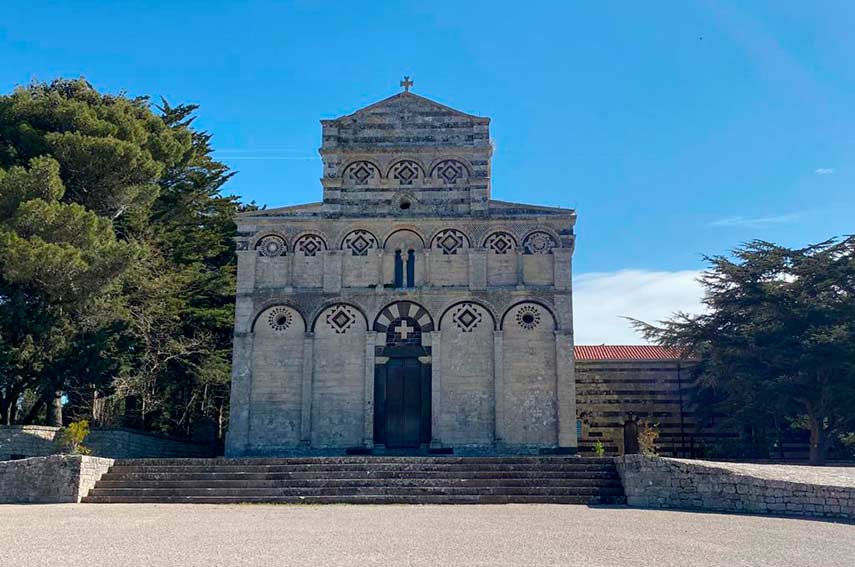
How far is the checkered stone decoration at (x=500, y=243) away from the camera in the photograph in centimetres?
2609

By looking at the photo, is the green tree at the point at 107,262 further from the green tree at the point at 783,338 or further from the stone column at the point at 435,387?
the green tree at the point at 783,338

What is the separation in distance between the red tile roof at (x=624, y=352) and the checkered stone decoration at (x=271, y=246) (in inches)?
477

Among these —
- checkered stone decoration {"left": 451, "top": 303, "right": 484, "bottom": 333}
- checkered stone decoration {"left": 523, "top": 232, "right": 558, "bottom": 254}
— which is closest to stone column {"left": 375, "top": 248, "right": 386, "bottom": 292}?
checkered stone decoration {"left": 451, "top": 303, "right": 484, "bottom": 333}

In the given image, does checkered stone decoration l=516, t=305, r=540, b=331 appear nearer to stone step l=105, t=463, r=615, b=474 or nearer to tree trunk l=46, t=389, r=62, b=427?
stone step l=105, t=463, r=615, b=474

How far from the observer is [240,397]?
2503cm

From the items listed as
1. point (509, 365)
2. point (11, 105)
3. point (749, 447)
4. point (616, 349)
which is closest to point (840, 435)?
point (749, 447)

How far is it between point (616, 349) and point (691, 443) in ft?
16.1

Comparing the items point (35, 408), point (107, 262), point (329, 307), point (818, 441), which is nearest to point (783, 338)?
point (818, 441)

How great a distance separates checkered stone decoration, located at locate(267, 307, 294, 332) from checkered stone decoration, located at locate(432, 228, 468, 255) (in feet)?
16.9

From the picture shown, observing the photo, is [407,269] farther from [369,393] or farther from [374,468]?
[374,468]

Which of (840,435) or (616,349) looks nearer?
(840,435)

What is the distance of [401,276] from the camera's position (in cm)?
2602

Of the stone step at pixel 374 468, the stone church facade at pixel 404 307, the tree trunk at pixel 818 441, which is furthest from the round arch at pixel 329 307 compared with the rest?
the tree trunk at pixel 818 441

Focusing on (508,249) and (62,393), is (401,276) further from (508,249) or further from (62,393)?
(62,393)
